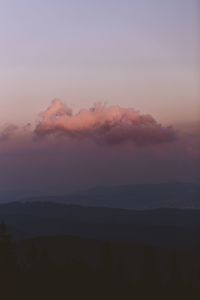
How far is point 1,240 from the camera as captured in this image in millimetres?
58219

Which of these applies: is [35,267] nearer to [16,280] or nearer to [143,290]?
[16,280]

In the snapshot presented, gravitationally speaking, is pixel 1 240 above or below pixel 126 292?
above

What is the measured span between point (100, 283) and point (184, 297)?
21.0 metres

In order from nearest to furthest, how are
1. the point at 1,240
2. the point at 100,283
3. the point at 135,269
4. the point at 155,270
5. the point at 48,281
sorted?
1. the point at 1,240
2. the point at 48,281
3. the point at 100,283
4. the point at 155,270
5. the point at 135,269

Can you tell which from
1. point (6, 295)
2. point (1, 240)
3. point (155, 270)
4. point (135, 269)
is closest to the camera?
point (1, 240)

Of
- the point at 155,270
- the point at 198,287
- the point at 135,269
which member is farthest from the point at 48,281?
the point at 135,269

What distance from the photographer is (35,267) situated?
8269cm

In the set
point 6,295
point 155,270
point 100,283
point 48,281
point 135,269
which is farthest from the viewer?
point 135,269

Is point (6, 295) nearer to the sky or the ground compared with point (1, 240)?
nearer to the ground

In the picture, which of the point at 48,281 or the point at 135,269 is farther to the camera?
the point at 135,269

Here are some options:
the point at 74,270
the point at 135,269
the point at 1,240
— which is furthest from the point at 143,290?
the point at 135,269

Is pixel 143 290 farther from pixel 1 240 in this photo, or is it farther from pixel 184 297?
pixel 1 240

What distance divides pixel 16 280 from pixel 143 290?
47401 mm

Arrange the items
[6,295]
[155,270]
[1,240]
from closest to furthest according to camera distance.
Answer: [1,240] < [6,295] < [155,270]
